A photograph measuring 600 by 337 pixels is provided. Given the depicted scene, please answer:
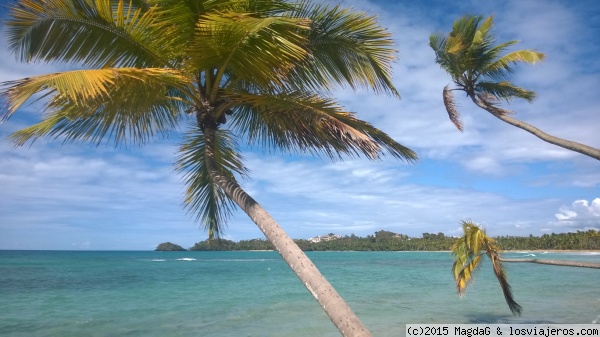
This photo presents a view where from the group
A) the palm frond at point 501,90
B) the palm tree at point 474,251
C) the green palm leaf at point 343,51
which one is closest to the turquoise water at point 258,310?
the palm tree at point 474,251

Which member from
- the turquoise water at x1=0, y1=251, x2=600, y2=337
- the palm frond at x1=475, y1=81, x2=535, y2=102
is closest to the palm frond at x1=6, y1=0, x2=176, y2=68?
the palm frond at x1=475, y1=81, x2=535, y2=102

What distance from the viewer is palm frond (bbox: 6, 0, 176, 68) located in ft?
12.9

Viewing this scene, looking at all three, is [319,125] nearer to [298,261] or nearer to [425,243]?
[298,261]

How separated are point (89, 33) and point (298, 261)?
277cm

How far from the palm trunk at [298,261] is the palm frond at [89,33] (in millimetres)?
954

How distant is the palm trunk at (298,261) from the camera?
2.98 m

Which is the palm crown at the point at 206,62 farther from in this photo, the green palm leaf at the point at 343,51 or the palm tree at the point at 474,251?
the palm tree at the point at 474,251

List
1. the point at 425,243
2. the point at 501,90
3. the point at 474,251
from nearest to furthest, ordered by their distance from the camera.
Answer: the point at 474,251 < the point at 501,90 < the point at 425,243

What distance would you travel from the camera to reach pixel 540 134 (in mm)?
6219

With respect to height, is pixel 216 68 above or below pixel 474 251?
above

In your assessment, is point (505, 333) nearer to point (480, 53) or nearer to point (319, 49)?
point (480, 53)

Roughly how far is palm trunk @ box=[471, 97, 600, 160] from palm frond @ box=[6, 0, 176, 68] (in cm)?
450

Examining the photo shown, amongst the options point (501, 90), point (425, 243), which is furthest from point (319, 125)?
point (425, 243)

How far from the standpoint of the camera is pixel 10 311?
17859 millimetres
